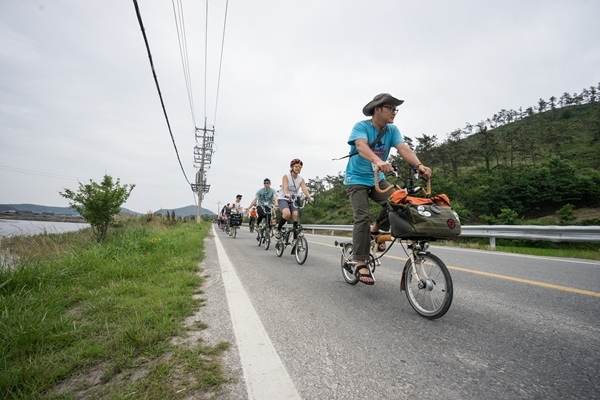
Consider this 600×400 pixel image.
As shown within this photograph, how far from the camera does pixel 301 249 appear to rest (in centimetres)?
600

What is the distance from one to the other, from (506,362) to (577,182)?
65.9 m

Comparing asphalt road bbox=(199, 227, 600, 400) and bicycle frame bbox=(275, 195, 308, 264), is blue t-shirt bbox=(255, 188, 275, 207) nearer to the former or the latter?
bicycle frame bbox=(275, 195, 308, 264)

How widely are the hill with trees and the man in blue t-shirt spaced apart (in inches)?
1752

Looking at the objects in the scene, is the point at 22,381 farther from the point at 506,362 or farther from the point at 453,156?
the point at 453,156

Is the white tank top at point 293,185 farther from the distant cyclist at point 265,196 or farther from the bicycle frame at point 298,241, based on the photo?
the distant cyclist at point 265,196

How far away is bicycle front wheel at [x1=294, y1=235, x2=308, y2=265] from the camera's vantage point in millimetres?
5784

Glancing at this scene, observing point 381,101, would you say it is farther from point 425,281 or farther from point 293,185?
point 293,185

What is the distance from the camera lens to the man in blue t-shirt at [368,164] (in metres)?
3.36

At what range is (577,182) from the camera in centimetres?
4816

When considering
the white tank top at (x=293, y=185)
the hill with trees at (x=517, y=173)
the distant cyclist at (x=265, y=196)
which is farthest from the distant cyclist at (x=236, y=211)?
the hill with trees at (x=517, y=173)

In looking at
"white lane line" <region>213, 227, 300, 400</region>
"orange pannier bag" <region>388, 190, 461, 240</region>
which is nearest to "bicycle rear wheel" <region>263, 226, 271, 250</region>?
"white lane line" <region>213, 227, 300, 400</region>

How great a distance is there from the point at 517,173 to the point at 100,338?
67.6 metres

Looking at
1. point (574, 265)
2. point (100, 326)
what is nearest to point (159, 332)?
point (100, 326)

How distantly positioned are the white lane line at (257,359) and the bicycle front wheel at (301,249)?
2.96 metres
